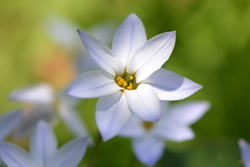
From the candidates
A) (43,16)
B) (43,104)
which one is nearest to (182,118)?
(43,104)

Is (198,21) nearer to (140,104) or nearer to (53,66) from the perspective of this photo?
(53,66)

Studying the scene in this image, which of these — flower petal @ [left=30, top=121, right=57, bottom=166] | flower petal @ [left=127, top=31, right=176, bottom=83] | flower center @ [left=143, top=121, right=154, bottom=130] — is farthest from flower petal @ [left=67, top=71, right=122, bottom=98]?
flower center @ [left=143, top=121, right=154, bottom=130]

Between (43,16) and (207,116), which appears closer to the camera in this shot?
(207,116)

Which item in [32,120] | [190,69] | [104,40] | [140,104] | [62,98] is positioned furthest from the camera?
[190,69]

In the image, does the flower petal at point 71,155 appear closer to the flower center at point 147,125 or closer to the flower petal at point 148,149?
the flower petal at point 148,149

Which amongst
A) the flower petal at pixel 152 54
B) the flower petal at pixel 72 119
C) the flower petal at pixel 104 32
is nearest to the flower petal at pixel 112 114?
the flower petal at pixel 152 54

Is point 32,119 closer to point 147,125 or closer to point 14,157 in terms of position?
point 14,157
